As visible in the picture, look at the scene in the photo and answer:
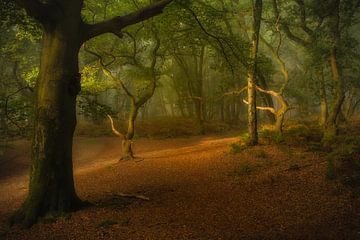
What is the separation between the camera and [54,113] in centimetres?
839

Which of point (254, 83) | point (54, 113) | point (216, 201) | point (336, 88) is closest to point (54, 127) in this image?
point (54, 113)

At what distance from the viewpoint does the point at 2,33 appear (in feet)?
82.7

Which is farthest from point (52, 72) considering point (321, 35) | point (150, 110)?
point (150, 110)

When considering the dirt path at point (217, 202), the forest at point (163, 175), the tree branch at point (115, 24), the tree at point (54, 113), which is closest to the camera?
the dirt path at point (217, 202)

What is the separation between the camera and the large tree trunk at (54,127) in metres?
8.30

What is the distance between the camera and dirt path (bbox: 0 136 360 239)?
22.9 feet

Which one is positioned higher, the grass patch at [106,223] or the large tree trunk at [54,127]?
the large tree trunk at [54,127]

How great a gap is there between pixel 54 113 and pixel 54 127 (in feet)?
1.15

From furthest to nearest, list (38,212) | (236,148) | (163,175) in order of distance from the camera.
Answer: (236,148) → (163,175) → (38,212)

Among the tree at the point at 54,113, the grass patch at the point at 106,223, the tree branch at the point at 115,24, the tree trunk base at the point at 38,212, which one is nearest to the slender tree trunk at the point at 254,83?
the tree branch at the point at 115,24

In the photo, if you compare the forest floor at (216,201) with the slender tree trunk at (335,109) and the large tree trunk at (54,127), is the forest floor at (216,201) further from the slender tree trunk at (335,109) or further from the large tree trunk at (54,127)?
the slender tree trunk at (335,109)

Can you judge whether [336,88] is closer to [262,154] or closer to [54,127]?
[262,154]

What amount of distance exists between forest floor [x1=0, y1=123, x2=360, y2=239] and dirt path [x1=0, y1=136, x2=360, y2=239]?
0.8 inches

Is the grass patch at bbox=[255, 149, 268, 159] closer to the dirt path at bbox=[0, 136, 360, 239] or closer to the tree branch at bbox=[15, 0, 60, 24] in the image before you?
the dirt path at bbox=[0, 136, 360, 239]
